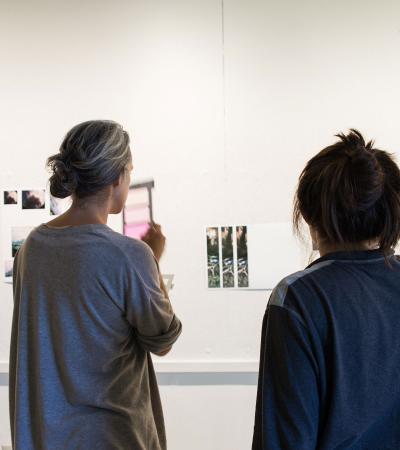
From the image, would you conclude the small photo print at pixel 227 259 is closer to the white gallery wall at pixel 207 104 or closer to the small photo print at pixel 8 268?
the white gallery wall at pixel 207 104

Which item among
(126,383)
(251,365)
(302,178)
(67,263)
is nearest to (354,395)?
(302,178)

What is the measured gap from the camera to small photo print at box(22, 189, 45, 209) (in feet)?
7.30

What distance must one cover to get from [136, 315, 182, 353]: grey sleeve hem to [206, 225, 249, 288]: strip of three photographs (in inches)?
36.3

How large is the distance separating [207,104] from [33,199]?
0.88 m

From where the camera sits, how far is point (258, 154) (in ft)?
6.89

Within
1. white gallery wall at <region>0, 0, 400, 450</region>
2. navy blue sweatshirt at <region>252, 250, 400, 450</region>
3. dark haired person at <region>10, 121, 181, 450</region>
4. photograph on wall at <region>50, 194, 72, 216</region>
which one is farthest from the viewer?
photograph on wall at <region>50, 194, 72, 216</region>

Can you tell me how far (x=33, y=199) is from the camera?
2.23 metres

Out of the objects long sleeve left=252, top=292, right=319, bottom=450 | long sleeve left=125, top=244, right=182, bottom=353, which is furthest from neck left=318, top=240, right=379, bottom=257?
long sleeve left=125, top=244, right=182, bottom=353

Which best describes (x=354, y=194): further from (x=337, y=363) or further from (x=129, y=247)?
(x=129, y=247)

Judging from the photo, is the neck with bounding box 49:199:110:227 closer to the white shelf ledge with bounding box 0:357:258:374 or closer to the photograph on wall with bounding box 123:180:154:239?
the photograph on wall with bounding box 123:180:154:239

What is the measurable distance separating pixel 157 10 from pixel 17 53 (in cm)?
65

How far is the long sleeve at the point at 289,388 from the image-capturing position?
80cm

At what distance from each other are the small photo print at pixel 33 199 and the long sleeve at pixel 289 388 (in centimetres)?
163

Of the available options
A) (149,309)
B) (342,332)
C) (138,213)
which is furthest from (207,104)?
(342,332)
